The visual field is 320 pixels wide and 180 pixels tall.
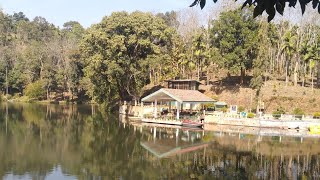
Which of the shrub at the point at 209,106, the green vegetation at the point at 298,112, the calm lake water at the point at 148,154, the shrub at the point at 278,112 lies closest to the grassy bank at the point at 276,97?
the shrub at the point at 278,112

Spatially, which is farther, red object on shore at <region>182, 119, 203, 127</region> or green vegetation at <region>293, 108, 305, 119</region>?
green vegetation at <region>293, 108, 305, 119</region>

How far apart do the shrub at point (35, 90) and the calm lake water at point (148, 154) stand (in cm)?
4054

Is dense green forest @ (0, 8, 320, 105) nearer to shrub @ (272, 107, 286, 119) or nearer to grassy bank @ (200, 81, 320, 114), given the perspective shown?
grassy bank @ (200, 81, 320, 114)

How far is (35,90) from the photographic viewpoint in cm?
7869

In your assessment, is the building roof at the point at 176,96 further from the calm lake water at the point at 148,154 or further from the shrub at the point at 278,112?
the shrub at the point at 278,112

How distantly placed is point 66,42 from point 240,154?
239ft

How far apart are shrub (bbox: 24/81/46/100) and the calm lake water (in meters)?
40.5

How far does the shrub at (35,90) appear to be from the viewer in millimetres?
78713

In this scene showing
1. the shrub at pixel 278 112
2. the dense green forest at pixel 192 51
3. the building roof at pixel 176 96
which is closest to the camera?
the shrub at pixel 278 112

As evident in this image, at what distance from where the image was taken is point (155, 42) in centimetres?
5584

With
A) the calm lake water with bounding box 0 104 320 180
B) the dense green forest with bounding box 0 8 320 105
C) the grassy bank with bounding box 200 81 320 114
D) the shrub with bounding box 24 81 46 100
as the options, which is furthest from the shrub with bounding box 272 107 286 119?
the shrub with bounding box 24 81 46 100

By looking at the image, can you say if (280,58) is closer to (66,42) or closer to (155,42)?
(155,42)

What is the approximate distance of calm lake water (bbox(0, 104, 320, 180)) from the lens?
2061 cm

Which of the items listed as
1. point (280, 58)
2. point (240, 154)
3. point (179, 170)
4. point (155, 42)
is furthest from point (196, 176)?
point (280, 58)
